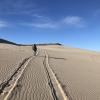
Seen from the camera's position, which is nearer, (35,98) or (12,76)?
(35,98)

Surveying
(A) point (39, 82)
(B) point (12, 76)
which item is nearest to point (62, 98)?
(A) point (39, 82)

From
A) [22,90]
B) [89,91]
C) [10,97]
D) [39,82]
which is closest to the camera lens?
[10,97]

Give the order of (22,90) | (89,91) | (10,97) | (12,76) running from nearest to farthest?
(10,97) → (22,90) → (89,91) → (12,76)

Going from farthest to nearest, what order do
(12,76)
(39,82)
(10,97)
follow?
1. (12,76)
2. (39,82)
3. (10,97)

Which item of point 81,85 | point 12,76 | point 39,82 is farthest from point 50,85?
point 12,76

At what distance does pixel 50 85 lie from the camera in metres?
11.3

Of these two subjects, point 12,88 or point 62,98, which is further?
point 12,88

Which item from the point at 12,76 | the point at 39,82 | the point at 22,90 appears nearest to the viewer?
the point at 22,90

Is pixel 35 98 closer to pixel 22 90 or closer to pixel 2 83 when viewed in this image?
pixel 22 90

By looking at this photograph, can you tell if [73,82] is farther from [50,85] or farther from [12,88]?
[12,88]

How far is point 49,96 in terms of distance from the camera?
371 inches

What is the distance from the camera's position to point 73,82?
41.8 feet

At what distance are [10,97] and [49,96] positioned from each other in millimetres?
1382

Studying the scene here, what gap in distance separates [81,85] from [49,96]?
3.02 meters
